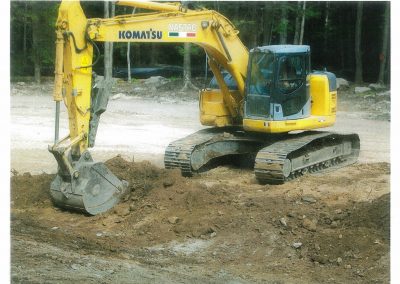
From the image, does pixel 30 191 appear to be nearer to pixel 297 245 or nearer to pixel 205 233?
pixel 205 233

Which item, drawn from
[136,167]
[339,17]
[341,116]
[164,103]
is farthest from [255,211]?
[339,17]

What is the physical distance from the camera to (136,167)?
37.5ft

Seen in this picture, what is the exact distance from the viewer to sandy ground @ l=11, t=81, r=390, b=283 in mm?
7617

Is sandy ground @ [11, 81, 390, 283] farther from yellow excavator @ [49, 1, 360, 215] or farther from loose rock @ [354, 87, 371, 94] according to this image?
loose rock @ [354, 87, 371, 94]

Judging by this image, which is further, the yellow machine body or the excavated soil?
the yellow machine body

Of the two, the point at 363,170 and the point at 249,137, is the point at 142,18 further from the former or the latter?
the point at 363,170

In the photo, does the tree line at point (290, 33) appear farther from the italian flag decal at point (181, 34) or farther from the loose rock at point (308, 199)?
the loose rock at point (308, 199)

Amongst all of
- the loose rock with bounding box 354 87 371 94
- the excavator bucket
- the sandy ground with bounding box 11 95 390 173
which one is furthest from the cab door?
the loose rock with bounding box 354 87 371 94

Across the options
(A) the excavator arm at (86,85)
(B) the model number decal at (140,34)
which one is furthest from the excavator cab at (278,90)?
(B) the model number decal at (140,34)

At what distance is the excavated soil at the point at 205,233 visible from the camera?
7605 millimetres

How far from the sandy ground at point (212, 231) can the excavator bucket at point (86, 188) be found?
0.55 feet

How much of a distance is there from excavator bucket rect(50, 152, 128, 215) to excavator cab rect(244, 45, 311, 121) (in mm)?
3147

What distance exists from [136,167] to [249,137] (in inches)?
98.8

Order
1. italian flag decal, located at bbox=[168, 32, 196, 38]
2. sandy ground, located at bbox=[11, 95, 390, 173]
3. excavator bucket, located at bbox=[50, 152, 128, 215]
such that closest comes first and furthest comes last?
excavator bucket, located at bbox=[50, 152, 128, 215] → italian flag decal, located at bbox=[168, 32, 196, 38] → sandy ground, located at bbox=[11, 95, 390, 173]
